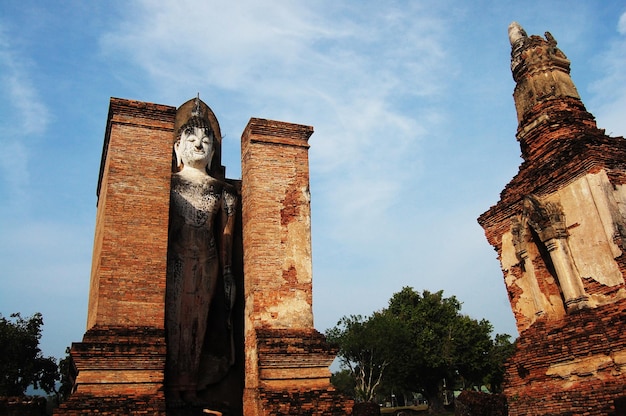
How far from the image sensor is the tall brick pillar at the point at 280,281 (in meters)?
7.64

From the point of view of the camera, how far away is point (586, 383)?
12.4 m

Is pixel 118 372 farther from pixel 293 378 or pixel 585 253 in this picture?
pixel 585 253

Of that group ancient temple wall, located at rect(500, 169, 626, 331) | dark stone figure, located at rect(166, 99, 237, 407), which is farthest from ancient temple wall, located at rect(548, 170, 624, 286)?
dark stone figure, located at rect(166, 99, 237, 407)

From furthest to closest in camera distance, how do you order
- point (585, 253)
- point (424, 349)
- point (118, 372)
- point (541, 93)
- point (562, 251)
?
point (424, 349) < point (541, 93) < point (562, 251) < point (585, 253) < point (118, 372)

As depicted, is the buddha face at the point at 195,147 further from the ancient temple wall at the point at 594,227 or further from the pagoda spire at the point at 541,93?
the pagoda spire at the point at 541,93

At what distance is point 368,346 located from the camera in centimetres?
3906

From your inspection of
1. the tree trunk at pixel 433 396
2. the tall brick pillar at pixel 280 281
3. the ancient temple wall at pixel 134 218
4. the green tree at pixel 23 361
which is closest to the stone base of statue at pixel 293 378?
the tall brick pillar at pixel 280 281

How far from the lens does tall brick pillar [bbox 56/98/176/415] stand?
6.93m

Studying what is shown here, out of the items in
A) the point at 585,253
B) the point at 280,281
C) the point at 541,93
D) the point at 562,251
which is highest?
the point at 541,93

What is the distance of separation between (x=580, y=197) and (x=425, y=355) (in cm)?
2719

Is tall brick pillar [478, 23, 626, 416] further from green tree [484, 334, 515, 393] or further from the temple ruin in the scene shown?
green tree [484, 334, 515, 393]

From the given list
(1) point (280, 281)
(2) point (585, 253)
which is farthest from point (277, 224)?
(2) point (585, 253)

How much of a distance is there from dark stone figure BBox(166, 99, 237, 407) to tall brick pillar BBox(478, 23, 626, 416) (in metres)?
8.42

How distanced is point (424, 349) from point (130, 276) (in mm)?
34331
